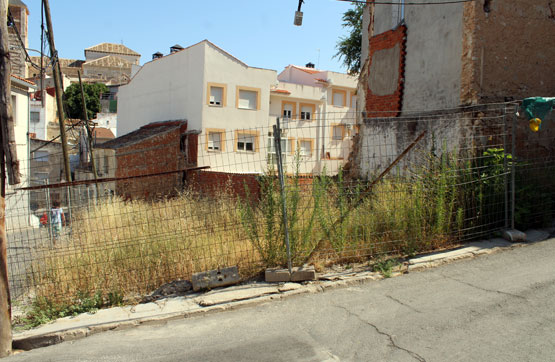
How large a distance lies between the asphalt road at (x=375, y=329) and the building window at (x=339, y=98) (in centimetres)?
3179

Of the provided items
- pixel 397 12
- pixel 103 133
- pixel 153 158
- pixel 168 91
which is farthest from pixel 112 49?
pixel 397 12

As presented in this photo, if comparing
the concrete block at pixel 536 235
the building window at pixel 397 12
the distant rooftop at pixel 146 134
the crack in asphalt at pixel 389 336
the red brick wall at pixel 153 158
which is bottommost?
the crack in asphalt at pixel 389 336

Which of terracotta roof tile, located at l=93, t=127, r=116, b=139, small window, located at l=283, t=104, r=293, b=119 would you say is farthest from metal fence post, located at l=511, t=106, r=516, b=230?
terracotta roof tile, located at l=93, t=127, r=116, b=139

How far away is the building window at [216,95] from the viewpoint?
88.8 feet

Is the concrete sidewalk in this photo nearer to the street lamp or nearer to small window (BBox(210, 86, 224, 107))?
the street lamp

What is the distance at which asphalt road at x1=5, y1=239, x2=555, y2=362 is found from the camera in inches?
147

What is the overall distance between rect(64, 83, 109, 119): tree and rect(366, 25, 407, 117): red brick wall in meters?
42.4

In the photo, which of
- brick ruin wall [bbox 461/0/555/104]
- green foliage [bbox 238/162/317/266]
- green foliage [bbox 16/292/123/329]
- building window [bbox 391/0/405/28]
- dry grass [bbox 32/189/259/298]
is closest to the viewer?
green foliage [bbox 16/292/123/329]

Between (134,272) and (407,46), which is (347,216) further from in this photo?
(407,46)

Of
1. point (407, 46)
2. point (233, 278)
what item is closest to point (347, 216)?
point (233, 278)

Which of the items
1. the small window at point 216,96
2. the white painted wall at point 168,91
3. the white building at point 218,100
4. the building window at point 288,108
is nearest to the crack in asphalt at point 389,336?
the white building at point 218,100

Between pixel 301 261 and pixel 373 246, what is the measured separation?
4.08 feet

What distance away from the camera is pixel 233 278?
5.53m

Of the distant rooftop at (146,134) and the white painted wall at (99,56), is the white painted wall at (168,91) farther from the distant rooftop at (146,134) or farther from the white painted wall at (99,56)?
the white painted wall at (99,56)
